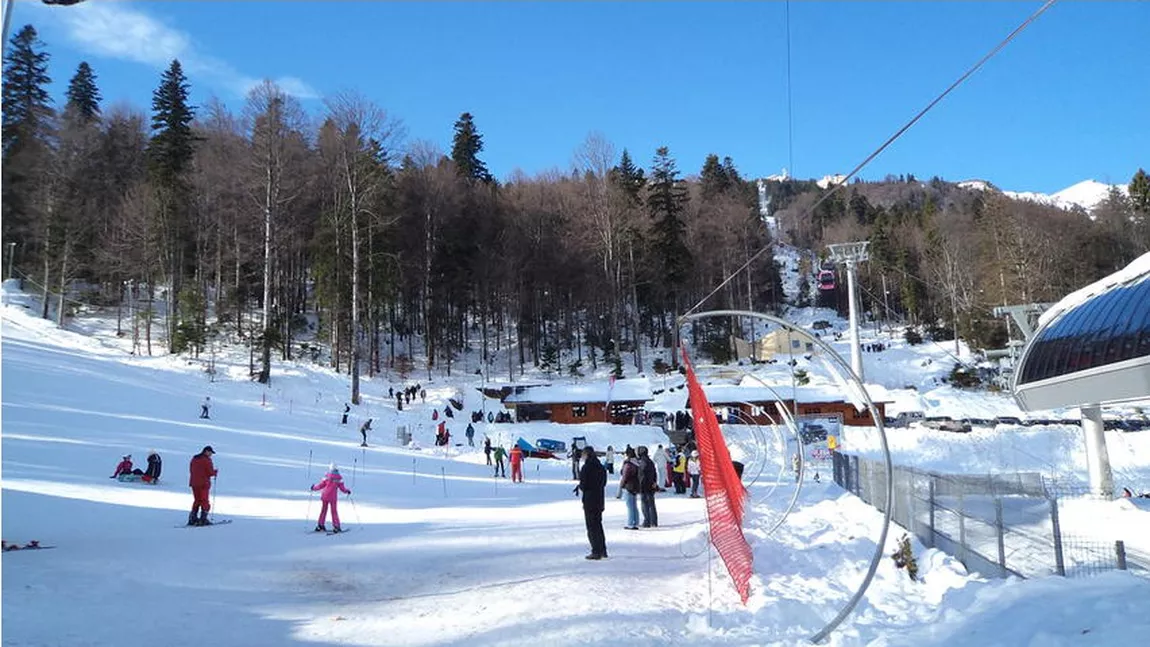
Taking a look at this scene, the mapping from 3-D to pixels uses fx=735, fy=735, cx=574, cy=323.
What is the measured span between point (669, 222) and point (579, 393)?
25.4 meters

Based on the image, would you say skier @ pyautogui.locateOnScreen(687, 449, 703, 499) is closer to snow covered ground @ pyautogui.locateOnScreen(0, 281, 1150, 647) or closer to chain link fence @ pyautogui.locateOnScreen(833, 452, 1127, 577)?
snow covered ground @ pyautogui.locateOnScreen(0, 281, 1150, 647)

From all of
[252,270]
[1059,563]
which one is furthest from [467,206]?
[1059,563]

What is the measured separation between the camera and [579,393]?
42.0 meters

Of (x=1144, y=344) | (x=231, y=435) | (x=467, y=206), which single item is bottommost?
(x=231, y=435)

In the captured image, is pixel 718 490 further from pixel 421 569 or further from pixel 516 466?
pixel 516 466

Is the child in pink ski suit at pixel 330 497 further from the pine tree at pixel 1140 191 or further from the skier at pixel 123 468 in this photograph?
the pine tree at pixel 1140 191

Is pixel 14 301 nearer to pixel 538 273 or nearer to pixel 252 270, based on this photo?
pixel 252 270

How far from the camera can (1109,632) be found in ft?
16.1

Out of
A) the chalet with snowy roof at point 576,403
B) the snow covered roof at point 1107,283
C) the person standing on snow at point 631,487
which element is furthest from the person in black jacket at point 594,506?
the chalet with snowy roof at point 576,403

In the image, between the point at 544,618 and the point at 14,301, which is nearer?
the point at 544,618

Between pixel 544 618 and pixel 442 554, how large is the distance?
3.42 metres

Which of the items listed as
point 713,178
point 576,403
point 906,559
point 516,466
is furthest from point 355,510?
point 713,178

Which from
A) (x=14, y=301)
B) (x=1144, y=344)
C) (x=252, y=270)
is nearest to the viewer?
(x=1144, y=344)

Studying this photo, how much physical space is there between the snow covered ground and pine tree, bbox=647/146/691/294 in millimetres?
41001
